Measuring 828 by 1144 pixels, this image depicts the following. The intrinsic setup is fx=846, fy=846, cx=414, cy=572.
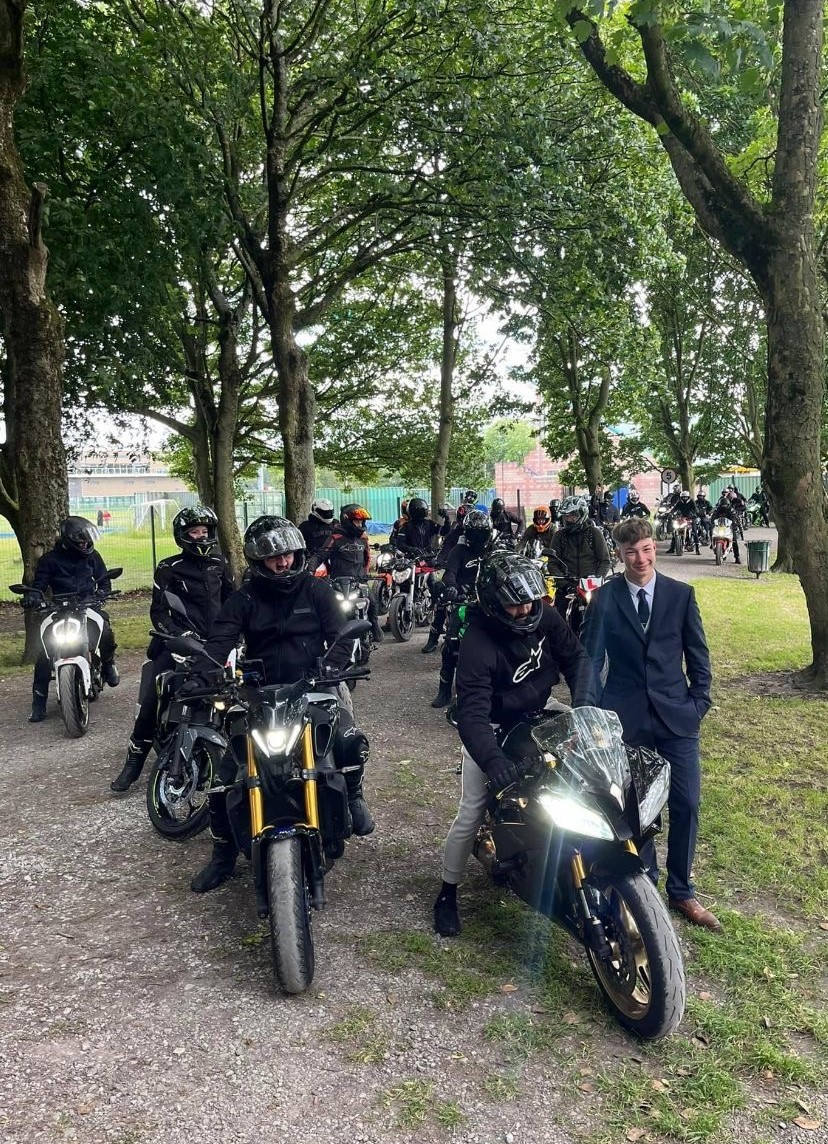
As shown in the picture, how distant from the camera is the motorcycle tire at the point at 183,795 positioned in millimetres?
5168

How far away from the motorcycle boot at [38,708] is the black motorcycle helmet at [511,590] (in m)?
5.90

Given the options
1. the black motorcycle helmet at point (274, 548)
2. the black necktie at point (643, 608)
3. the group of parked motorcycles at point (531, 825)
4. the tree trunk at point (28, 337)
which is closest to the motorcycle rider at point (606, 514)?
the tree trunk at point (28, 337)

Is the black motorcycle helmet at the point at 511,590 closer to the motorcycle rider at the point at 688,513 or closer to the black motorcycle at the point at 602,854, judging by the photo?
the black motorcycle at the point at 602,854

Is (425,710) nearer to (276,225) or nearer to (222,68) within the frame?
(276,225)

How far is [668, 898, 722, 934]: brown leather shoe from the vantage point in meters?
4.02

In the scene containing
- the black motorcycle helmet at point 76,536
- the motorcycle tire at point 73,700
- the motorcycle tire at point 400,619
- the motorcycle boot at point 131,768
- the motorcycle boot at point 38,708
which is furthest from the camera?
the motorcycle tire at point 400,619

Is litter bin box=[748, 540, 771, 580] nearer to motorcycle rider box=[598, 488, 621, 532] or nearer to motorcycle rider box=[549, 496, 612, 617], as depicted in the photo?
motorcycle rider box=[598, 488, 621, 532]

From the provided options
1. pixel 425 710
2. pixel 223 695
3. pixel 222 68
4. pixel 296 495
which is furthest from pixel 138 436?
pixel 223 695

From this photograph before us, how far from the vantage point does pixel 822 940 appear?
3.93m

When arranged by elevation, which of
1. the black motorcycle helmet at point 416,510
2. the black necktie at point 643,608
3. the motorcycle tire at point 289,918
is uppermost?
the black motorcycle helmet at point 416,510

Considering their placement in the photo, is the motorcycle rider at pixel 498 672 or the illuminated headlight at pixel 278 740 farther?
the motorcycle rider at pixel 498 672

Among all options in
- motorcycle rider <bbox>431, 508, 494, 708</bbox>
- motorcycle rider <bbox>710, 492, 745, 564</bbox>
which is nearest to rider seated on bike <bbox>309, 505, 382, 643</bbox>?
motorcycle rider <bbox>431, 508, 494, 708</bbox>

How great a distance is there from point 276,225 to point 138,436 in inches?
421

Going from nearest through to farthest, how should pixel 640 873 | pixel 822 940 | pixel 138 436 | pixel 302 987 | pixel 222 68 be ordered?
1. pixel 640 873
2. pixel 302 987
3. pixel 822 940
4. pixel 222 68
5. pixel 138 436
